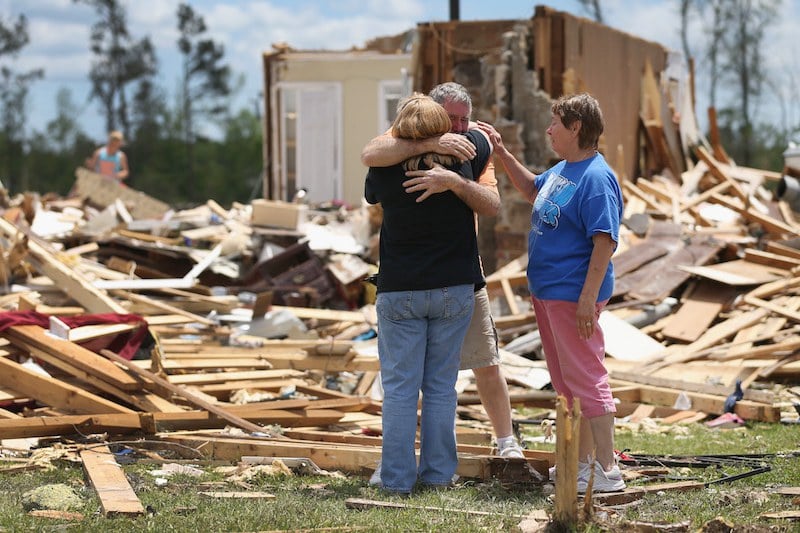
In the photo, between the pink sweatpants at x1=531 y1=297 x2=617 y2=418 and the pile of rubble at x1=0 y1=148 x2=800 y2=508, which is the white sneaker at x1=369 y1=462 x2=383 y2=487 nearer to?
the pile of rubble at x1=0 y1=148 x2=800 y2=508

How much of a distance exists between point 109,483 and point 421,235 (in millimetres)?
1914

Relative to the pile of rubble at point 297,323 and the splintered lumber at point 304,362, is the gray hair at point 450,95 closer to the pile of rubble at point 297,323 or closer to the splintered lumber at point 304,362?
the pile of rubble at point 297,323

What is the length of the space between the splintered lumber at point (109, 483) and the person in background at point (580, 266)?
208 cm

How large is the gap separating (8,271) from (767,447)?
7925 mm

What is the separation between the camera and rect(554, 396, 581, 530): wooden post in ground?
13.4ft

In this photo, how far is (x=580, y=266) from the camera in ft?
16.6

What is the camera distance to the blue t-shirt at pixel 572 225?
4.96 metres

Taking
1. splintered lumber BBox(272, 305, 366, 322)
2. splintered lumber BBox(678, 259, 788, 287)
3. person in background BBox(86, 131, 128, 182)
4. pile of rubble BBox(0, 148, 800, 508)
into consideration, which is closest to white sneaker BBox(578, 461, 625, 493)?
pile of rubble BBox(0, 148, 800, 508)

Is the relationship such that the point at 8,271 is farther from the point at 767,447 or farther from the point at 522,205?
the point at 767,447

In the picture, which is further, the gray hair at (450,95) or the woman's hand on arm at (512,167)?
the woman's hand on arm at (512,167)

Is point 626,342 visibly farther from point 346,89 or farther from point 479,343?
point 346,89

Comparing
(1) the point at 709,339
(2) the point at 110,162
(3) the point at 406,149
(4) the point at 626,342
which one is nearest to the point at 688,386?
(1) the point at 709,339

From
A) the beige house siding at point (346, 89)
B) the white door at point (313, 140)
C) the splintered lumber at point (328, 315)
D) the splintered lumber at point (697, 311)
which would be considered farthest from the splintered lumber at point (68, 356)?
the white door at point (313, 140)

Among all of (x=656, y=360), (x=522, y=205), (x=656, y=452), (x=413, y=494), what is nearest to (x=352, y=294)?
(x=522, y=205)
